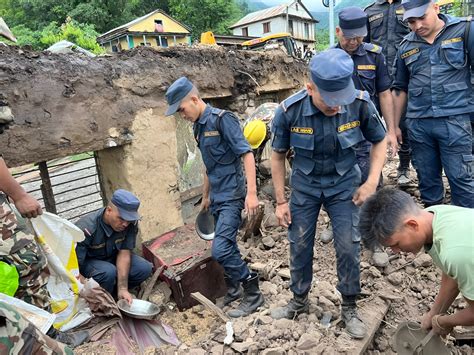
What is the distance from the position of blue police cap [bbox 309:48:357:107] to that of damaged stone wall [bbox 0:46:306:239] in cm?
246

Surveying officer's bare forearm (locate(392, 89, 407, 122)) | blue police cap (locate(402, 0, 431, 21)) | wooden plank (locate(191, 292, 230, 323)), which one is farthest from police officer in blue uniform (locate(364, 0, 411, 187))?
wooden plank (locate(191, 292, 230, 323))

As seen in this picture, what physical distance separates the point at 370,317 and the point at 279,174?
1293 mm

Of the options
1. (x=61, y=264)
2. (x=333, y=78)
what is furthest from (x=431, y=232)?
(x=61, y=264)

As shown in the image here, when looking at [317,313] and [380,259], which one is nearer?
[317,313]

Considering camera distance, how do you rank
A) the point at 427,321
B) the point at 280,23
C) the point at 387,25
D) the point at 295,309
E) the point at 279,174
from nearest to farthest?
1. the point at 427,321
2. the point at 279,174
3. the point at 295,309
4. the point at 387,25
5. the point at 280,23

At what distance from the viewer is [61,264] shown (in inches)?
118

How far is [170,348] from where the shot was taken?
9.66 feet

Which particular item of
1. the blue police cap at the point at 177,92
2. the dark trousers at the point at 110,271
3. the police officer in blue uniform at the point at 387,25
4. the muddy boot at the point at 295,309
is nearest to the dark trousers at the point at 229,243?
the muddy boot at the point at 295,309

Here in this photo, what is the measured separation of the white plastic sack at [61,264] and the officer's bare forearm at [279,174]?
1731mm

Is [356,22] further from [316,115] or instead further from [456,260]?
[456,260]

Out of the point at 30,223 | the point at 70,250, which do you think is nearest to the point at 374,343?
the point at 70,250

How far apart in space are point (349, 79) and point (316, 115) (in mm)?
312

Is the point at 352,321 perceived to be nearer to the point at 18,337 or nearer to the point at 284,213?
the point at 284,213

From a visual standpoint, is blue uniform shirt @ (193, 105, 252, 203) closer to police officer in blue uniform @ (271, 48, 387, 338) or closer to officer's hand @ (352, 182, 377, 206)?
police officer in blue uniform @ (271, 48, 387, 338)
